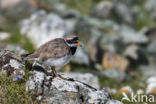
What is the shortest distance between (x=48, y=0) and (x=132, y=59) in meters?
16.0

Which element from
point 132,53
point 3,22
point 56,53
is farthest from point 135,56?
point 56,53

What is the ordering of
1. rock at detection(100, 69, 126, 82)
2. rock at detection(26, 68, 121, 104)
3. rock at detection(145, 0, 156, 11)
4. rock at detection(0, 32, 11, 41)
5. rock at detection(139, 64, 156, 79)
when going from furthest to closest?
rock at detection(145, 0, 156, 11) < rock at detection(139, 64, 156, 79) < rock at detection(0, 32, 11, 41) < rock at detection(100, 69, 126, 82) < rock at detection(26, 68, 121, 104)

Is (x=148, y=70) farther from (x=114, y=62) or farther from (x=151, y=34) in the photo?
(x=151, y=34)

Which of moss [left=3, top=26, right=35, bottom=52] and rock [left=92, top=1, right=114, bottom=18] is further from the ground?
rock [left=92, top=1, right=114, bottom=18]

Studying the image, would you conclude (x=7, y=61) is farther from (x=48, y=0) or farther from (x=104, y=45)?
(x=48, y=0)

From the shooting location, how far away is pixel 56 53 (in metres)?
12.2

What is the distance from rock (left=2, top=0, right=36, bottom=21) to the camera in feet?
110

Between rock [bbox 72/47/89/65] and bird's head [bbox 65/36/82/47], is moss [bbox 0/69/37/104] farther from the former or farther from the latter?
rock [bbox 72/47/89/65]

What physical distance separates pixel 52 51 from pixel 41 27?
17854 mm

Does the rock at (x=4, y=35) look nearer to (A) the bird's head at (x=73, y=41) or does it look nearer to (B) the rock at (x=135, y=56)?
(B) the rock at (x=135, y=56)

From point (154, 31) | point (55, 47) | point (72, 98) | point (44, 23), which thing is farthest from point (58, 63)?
point (154, 31)

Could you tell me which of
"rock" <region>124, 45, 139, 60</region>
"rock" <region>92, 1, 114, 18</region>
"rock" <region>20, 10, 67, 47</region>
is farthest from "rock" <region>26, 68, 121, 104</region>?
"rock" <region>92, 1, 114, 18</region>

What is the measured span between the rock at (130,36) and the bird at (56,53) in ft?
83.8

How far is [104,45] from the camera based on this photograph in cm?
3472
